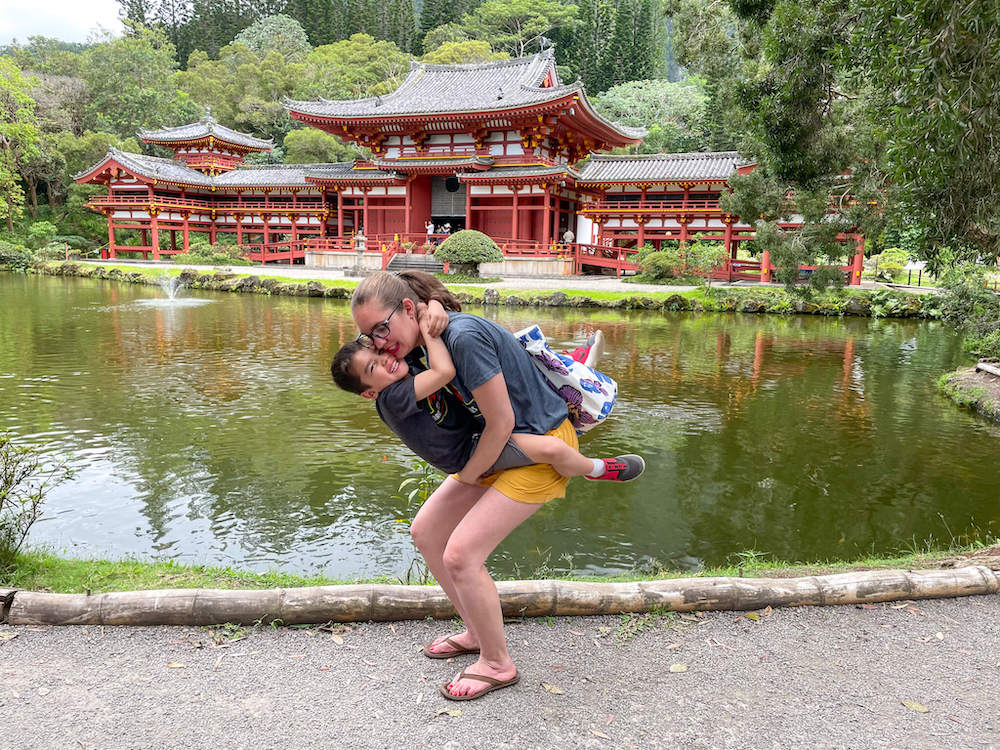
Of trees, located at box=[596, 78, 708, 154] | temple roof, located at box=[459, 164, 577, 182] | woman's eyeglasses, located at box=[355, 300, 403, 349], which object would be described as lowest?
woman's eyeglasses, located at box=[355, 300, 403, 349]

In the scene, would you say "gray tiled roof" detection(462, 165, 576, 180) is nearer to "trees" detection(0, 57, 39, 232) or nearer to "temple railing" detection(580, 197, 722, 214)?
"temple railing" detection(580, 197, 722, 214)

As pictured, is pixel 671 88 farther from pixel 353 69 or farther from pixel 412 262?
pixel 412 262

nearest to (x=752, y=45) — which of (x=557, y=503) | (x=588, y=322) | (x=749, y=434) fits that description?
(x=588, y=322)

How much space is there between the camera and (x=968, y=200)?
16.1 feet

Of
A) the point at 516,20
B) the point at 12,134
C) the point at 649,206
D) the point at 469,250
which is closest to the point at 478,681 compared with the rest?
the point at 469,250

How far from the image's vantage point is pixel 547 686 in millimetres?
2664

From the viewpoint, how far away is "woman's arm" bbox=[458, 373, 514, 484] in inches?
89.6

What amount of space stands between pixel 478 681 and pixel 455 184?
29.3 meters

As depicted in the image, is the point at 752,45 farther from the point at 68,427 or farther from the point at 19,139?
the point at 19,139

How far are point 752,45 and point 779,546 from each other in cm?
1127

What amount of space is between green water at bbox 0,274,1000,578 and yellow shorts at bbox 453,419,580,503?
5.88 feet

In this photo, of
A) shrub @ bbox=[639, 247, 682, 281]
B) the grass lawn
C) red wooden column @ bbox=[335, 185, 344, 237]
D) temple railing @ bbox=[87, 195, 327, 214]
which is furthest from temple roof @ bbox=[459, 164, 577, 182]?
the grass lawn

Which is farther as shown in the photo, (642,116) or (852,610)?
(642,116)

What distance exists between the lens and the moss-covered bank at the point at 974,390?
888 centimetres
